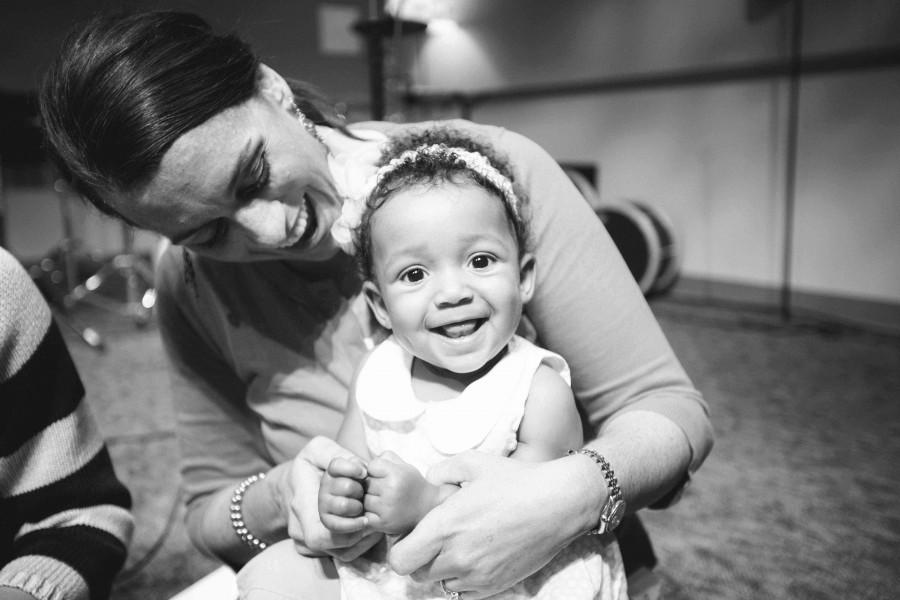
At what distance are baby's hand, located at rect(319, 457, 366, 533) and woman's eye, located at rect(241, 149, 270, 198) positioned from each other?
358mm

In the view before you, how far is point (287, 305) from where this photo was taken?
39.5 inches

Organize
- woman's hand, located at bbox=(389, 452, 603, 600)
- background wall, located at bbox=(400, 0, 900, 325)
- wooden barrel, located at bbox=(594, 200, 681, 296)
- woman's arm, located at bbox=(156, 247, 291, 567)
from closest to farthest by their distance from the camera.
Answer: woman's hand, located at bbox=(389, 452, 603, 600) < woman's arm, located at bbox=(156, 247, 291, 567) < background wall, located at bbox=(400, 0, 900, 325) < wooden barrel, located at bbox=(594, 200, 681, 296)

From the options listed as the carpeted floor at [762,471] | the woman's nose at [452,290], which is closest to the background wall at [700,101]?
the carpeted floor at [762,471]

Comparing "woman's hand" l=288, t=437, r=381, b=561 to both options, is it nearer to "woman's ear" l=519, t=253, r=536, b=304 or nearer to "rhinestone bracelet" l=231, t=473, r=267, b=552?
"rhinestone bracelet" l=231, t=473, r=267, b=552

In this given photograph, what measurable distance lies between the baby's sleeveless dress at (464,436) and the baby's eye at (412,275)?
0.11 m

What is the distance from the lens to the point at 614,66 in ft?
14.2

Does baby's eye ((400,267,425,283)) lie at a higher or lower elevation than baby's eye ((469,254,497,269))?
lower

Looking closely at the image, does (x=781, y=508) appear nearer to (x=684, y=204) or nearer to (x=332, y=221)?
(x=332, y=221)

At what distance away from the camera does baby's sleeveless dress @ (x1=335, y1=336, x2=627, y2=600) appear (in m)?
0.74

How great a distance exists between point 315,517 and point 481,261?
0.32 metres

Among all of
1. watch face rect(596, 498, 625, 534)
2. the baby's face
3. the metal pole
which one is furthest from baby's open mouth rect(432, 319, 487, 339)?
the metal pole

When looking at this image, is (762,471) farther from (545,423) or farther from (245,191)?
(245,191)

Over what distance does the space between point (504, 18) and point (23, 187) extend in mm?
3855

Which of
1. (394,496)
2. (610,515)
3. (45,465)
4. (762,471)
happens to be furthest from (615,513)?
(762,471)
